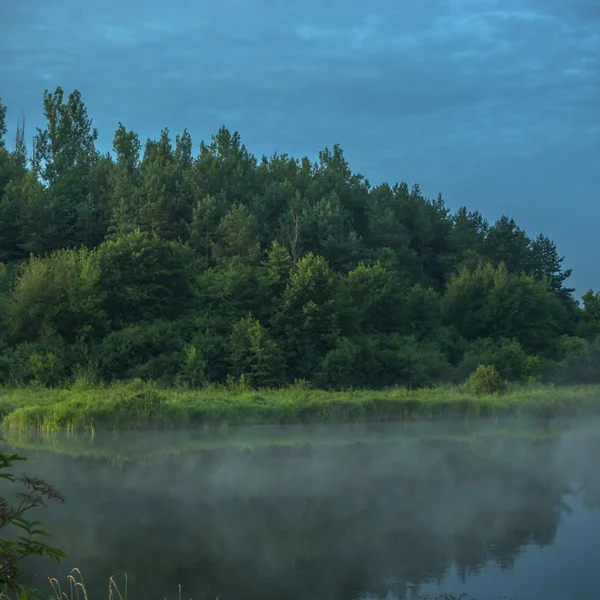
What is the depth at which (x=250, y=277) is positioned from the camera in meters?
43.2

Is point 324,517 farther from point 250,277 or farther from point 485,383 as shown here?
point 250,277

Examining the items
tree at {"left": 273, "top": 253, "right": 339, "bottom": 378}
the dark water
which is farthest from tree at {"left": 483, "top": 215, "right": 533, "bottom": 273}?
the dark water

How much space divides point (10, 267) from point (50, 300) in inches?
419

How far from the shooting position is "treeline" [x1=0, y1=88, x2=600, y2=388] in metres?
37.1

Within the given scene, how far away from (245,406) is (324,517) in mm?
12803

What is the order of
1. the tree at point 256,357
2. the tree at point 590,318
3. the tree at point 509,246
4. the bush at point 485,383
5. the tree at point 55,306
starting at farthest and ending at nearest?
1. the tree at point 509,246
2. the tree at point 590,318
3. the tree at point 256,357
4. the tree at point 55,306
5. the bush at point 485,383

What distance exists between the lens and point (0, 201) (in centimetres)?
5247

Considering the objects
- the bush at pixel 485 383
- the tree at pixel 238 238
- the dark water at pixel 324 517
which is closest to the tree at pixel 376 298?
the tree at pixel 238 238

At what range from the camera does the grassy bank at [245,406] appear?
75.8 ft

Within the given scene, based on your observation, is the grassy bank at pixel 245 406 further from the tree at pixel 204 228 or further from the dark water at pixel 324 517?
the tree at pixel 204 228

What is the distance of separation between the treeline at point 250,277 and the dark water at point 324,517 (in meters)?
15.7

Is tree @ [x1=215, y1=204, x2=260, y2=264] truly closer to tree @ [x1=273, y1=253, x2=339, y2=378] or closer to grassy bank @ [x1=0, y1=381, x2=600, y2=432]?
tree @ [x1=273, y1=253, x2=339, y2=378]

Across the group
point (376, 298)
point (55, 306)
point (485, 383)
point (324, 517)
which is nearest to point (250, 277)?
point (376, 298)

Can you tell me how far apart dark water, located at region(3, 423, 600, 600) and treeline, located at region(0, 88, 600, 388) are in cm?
1569
